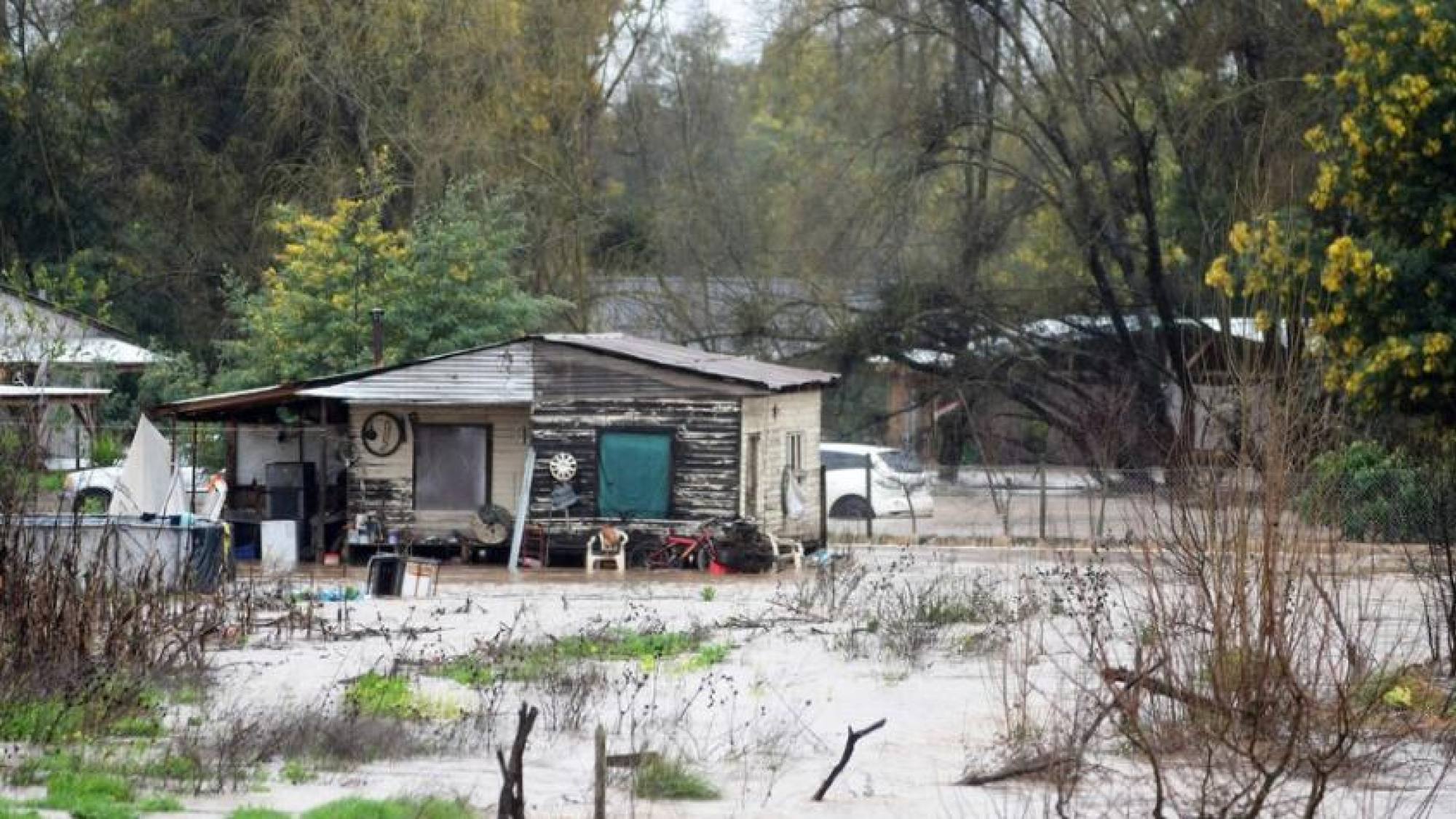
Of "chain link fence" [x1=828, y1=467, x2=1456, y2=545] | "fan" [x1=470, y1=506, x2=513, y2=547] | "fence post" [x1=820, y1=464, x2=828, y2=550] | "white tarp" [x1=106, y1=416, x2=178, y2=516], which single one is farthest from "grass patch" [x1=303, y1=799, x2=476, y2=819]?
"fence post" [x1=820, y1=464, x2=828, y2=550]

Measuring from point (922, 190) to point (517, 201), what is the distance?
29.3 ft

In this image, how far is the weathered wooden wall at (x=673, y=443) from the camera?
100 ft

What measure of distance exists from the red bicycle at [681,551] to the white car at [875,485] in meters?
5.39

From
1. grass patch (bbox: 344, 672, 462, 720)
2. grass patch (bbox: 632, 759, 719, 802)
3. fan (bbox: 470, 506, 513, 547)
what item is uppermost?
fan (bbox: 470, 506, 513, 547)

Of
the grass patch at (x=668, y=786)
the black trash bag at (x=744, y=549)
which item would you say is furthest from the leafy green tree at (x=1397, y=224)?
the grass patch at (x=668, y=786)

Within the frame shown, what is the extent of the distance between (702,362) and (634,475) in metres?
2.57

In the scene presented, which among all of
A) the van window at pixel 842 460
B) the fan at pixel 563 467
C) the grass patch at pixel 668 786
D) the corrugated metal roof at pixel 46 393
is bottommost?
the grass patch at pixel 668 786

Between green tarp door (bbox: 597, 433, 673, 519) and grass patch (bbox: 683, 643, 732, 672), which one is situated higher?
green tarp door (bbox: 597, 433, 673, 519)

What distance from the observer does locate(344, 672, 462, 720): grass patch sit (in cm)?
1598

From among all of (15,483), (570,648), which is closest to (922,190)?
(570,648)

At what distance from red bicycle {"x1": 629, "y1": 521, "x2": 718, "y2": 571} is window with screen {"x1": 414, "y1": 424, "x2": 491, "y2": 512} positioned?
2782 millimetres

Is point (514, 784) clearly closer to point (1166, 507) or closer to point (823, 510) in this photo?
point (1166, 507)

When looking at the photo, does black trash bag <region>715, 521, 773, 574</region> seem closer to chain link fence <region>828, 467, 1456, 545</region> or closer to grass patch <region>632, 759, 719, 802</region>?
chain link fence <region>828, 467, 1456, 545</region>

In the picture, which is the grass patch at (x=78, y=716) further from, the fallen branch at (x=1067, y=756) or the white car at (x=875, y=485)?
the white car at (x=875, y=485)
